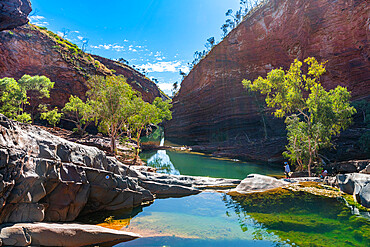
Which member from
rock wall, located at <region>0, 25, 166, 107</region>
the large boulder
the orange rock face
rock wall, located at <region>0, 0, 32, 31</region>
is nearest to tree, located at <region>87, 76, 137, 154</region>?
rock wall, located at <region>0, 0, 32, 31</region>

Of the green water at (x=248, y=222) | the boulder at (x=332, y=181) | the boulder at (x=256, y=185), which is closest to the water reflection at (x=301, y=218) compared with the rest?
the green water at (x=248, y=222)

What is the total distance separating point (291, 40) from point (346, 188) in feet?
121

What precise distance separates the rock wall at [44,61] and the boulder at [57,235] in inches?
1893

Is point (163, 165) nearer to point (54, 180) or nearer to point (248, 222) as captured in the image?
point (248, 222)

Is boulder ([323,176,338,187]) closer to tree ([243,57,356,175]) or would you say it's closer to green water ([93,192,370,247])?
green water ([93,192,370,247])

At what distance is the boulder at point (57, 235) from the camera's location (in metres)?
5.17

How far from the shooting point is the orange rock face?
1273 inches

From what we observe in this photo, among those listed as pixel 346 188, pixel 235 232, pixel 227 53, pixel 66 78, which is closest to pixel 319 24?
pixel 227 53

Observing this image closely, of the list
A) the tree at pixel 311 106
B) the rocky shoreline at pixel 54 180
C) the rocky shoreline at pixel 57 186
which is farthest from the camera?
the tree at pixel 311 106

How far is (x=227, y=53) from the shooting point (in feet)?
161

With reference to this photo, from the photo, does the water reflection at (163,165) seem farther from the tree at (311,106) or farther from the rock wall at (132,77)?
the rock wall at (132,77)

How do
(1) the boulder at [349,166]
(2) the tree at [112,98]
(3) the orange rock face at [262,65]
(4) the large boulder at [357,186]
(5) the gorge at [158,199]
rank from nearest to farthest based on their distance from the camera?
(5) the gorge at [158,199] < (4) the large boulder at [357,186] < (1) the boulder at [349,166] < (2) the tree at [112,98] < (3) the orange rock face at [262,65]

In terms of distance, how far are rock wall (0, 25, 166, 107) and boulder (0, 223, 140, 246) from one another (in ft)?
158

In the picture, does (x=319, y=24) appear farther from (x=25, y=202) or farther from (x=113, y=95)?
(x=25, y=202)
